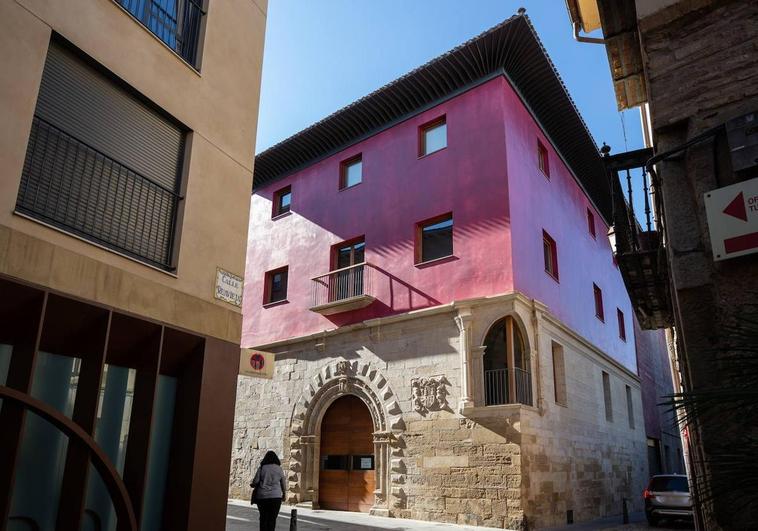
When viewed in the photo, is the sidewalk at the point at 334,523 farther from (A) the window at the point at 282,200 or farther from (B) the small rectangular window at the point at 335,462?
(A) the window at the point at 282,200

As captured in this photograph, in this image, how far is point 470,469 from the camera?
11812 mm

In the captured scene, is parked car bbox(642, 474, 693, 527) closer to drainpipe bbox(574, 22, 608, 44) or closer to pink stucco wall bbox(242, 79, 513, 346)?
pink stucco wall bbox(242, 79, 513, 346)

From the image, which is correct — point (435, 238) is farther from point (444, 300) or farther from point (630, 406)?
point (630, 406)

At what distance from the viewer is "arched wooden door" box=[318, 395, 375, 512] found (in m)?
14.0

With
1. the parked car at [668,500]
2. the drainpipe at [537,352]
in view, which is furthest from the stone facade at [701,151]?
the parked car at [668,500]

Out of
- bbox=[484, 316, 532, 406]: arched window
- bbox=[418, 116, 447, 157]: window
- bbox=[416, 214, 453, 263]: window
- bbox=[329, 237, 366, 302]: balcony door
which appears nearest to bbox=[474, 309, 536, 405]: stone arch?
bbox=[484, 316, 532, 406]: arched window

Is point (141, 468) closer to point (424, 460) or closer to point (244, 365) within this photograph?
point (244, 365)

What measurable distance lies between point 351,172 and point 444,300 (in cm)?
575

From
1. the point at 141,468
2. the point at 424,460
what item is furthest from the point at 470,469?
the point at 141,468

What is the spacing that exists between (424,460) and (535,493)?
94.3 inches

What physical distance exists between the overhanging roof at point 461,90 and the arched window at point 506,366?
4.24 metres

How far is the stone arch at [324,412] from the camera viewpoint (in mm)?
13281

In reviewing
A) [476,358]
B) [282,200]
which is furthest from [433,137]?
[476,358]

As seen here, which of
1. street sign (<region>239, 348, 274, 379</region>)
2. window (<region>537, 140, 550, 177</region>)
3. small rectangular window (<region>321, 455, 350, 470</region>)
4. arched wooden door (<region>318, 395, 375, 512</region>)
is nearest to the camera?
street sign (<region>239, 348, 274, 379</region>)
